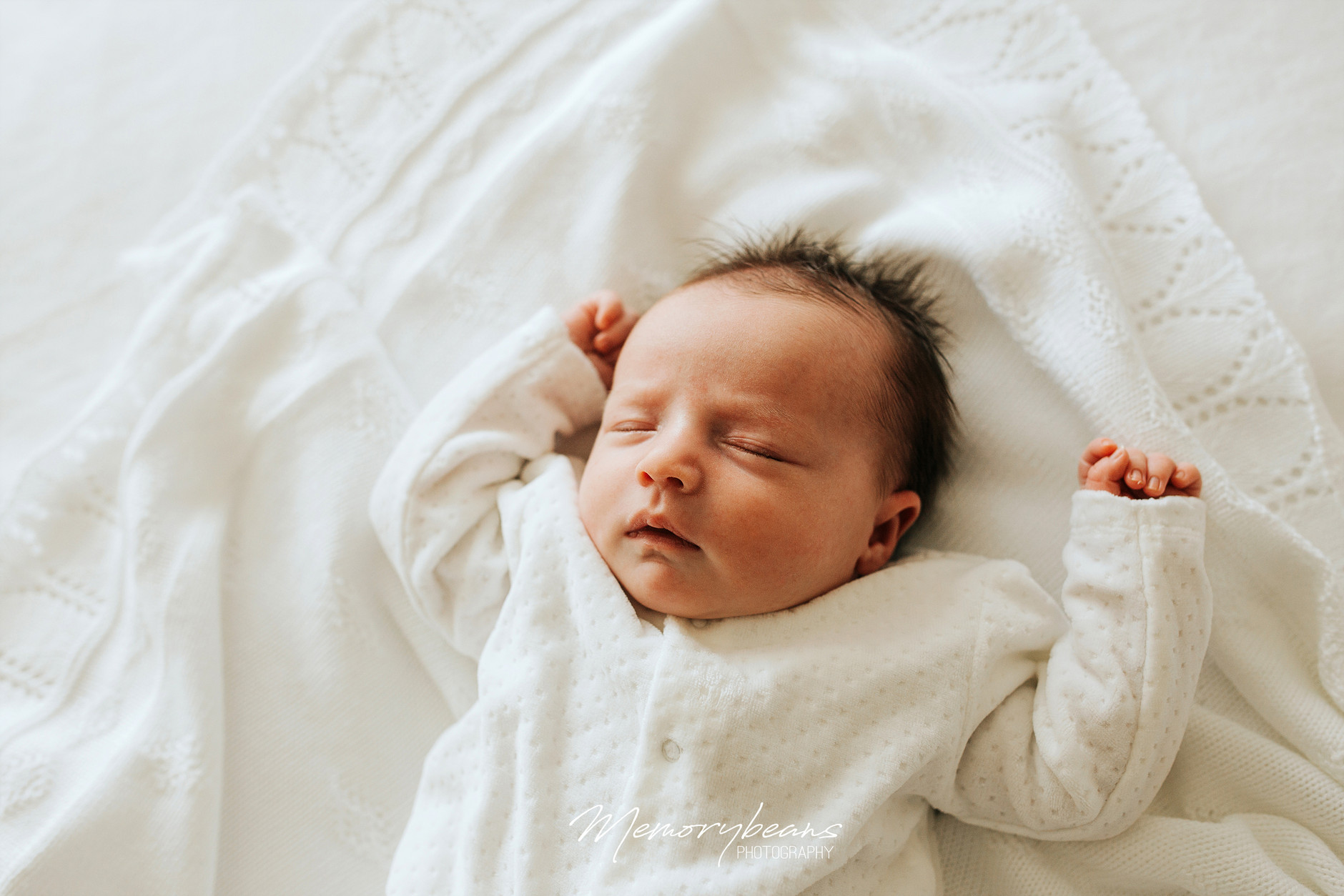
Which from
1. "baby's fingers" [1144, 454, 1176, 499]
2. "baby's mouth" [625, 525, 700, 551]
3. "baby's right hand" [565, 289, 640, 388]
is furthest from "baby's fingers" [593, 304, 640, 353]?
"baby's fingers" [1144, 454, 1176, 499]

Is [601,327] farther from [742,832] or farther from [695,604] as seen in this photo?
[742,832]

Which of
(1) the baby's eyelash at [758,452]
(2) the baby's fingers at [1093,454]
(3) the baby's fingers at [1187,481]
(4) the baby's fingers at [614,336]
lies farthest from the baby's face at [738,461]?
(3) the baby's fingers at [1187,481]

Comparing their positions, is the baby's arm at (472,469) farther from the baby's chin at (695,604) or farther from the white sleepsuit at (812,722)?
the baby's chin at (695,604)

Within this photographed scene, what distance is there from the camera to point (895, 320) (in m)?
1.37

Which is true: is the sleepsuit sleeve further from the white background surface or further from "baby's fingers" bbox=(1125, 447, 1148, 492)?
the white background surface

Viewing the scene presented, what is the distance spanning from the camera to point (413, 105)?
1684 mm

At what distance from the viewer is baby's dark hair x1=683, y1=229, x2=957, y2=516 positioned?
1.32 m

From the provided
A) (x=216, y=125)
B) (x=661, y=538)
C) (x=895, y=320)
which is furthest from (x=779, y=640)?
(x=216, y=125)

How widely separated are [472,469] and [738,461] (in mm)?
452

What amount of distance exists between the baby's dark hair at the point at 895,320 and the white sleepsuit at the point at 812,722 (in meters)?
0.18

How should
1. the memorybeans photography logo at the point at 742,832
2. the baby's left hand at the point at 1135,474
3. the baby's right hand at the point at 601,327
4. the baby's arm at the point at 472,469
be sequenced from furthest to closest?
the baby's right hand at the point at 601,327, the baby's arm at the point at 472,469, the baby's left hand at the point at 1135,474, the memorybeans photography logo at the point at 742,832

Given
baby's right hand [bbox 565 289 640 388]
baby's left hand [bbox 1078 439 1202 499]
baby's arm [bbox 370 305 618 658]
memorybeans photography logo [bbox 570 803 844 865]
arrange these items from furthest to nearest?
baby's right hand [bbox 565 289 640 388] → baby's arm [bbox 370 305 618 658] → baby's left hand [bbox 1078 439 1202 499] → memorybeans photography logo [bbox 570 803 844 865]

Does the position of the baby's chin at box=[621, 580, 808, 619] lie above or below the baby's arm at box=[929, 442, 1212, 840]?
above

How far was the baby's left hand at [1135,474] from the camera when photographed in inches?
49.2
